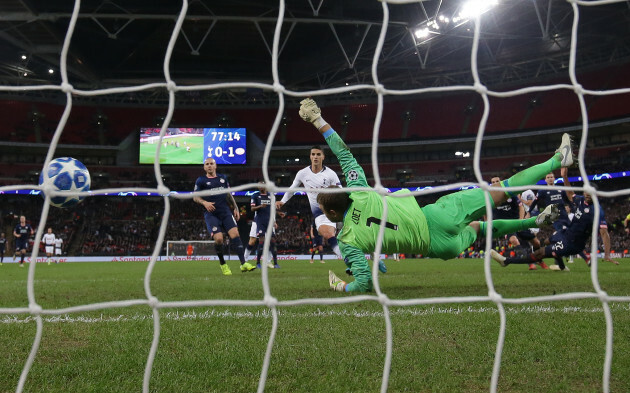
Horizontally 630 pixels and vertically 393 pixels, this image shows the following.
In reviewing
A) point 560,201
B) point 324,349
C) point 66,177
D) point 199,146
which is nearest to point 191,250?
point 199,146

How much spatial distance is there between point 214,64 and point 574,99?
2130cm

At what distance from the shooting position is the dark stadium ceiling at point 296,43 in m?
19.9

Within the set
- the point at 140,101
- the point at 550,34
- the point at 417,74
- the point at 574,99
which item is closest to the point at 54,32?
the point at 140,101

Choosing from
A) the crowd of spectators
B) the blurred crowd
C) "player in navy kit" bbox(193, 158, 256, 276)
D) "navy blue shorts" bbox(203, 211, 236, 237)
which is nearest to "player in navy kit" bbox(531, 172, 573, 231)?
"player in navy kit" bbox(193, 158, 256, 276)

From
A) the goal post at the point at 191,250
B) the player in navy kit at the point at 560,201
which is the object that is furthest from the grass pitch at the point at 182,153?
the player in navy kit at the point at 560,201

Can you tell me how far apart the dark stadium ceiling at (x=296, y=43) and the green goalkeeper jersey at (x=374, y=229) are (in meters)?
15.4

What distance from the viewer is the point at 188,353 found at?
2.69 meters

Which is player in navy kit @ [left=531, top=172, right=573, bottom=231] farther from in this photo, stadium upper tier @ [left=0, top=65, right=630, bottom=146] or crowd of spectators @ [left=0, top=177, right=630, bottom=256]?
stadium upper tier @ [left=0, top=65, right=630, bottom=146]

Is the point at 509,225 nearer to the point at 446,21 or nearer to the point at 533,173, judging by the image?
the point at 533,173

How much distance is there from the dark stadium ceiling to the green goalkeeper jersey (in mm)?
15426

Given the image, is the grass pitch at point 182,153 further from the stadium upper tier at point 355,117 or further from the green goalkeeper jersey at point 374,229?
the green goalkeeper jersey at point 374,229

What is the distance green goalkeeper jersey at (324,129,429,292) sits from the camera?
4660mm

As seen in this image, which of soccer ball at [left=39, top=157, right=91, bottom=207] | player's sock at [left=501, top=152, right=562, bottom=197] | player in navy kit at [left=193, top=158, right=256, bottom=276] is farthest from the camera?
player in navy kit at [left=193, top=158, right=256, bottom=276]

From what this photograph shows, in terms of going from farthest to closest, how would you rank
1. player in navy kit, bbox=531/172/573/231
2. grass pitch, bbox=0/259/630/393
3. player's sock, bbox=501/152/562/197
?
player in navy kit, bbox=531/172/573/231
player's sock, bbox=501/152/562/197
grass pitch, bbox=0/259/630/393
